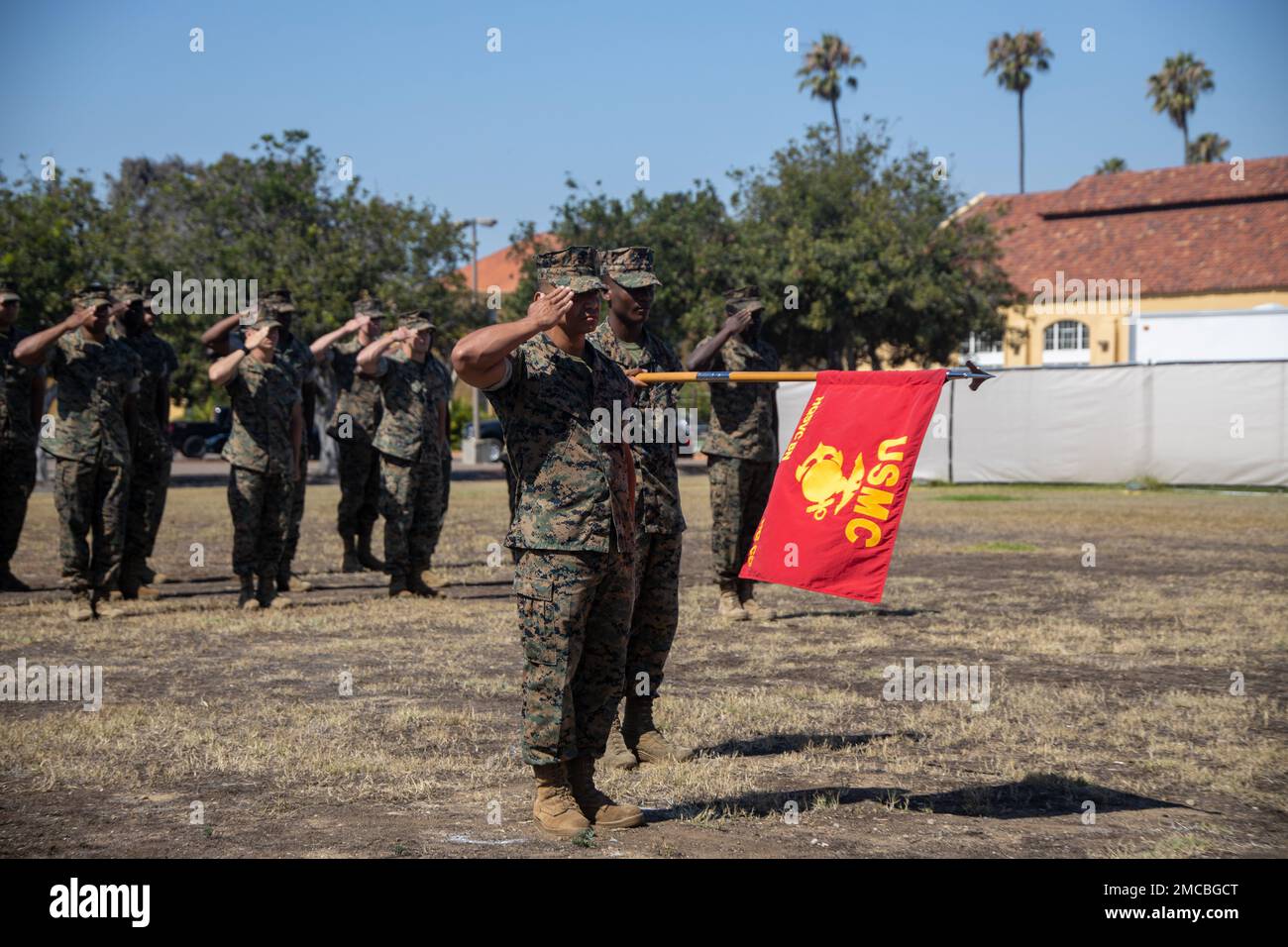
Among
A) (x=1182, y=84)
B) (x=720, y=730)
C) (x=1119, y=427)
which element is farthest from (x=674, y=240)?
(x=1182, y=84)

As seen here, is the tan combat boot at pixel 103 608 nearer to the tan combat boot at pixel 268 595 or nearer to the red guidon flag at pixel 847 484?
the tan combat boot at pixel 268 595

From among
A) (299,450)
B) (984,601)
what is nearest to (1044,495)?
(984,601)

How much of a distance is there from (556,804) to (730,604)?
598cm

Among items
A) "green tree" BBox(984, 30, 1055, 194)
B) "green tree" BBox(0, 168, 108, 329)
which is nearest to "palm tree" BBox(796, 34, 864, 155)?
"green tree" BBox(984, 30, 1055, 194)

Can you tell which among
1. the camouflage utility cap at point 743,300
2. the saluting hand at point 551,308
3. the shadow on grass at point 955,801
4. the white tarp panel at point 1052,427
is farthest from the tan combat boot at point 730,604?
the white tarp panel at point 1052,427

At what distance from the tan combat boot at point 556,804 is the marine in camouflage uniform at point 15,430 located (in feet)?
28.4

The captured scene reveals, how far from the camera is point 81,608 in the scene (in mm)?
11258

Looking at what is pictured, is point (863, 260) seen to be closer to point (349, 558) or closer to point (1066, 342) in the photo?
point (1066, 342)

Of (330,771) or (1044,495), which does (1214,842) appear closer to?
(330,771)

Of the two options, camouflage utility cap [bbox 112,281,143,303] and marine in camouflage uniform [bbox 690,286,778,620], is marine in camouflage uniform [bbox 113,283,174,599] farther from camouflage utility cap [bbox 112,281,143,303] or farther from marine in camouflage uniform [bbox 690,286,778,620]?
marine in camouflage uniform [bbox 690,286,778,620]

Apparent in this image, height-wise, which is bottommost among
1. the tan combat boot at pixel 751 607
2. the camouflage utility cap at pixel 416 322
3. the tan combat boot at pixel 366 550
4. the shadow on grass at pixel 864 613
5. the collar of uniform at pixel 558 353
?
the shadow on grass at pixel 864 613

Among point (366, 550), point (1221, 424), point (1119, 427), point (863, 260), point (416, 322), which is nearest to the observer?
point (416, 322)

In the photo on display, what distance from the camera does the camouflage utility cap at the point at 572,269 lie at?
5309 mm
